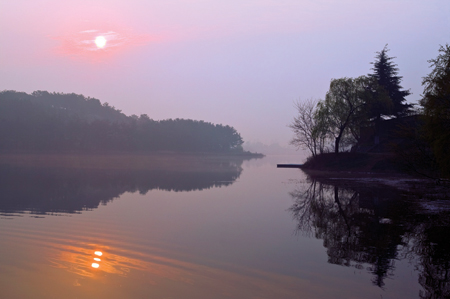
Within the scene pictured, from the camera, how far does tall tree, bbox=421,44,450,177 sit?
51.3ft

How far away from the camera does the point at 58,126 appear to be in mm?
101875

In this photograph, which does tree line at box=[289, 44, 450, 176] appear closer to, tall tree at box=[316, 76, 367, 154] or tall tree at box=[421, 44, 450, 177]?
tall tree at box=[316, 76, 367, 154]

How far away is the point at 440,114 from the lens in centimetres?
1595

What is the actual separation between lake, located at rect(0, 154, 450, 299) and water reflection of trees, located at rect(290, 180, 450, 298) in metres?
0.04

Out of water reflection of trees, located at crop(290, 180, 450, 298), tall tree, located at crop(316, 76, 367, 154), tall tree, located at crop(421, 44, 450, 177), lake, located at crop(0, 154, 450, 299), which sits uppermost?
tall tree, located at crop(316, 76, 367, 154)

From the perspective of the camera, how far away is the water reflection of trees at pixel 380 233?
8.20 metres

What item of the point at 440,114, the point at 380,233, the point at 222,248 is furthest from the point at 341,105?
the point at 222,248

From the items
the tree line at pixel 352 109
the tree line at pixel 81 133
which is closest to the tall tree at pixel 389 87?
the tree line at pixel 352 109

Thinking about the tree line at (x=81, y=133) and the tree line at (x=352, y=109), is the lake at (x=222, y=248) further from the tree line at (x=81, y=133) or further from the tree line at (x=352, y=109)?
the tree line at (x=81, y=133)

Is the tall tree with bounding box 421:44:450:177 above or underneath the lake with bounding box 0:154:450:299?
above

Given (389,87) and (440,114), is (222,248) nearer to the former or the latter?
(440,114)

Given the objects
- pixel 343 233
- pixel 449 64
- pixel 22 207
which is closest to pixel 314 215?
pixel 343 233

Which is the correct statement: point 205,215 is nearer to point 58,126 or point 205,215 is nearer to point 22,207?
point 22,207

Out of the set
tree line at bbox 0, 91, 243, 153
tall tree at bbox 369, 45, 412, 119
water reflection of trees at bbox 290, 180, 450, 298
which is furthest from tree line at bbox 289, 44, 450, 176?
tree line at bbox 0, 91, 243, 153
